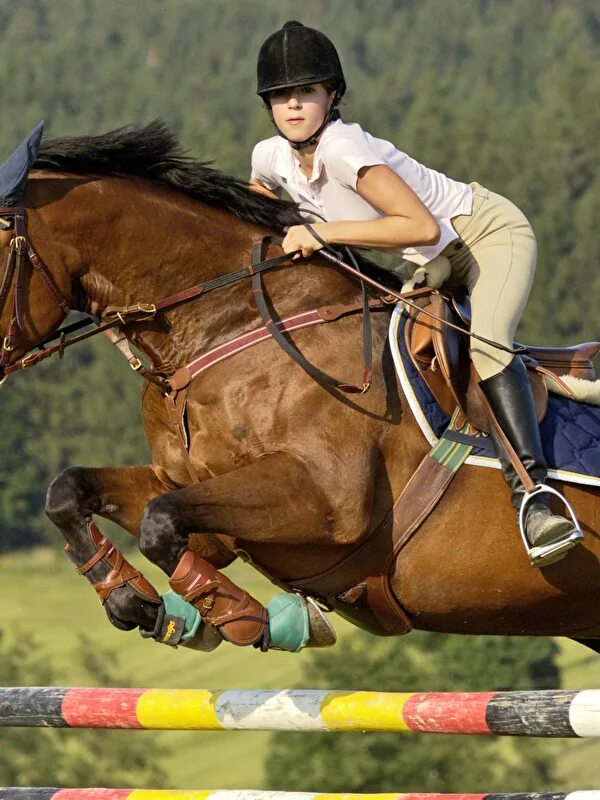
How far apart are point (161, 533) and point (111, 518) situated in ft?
2.41

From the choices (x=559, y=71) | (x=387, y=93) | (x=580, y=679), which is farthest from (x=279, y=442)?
(x=387, y=93)

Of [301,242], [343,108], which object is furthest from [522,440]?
[343,108]

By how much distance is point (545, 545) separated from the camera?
4727mm

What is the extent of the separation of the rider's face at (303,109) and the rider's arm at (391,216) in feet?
0.90

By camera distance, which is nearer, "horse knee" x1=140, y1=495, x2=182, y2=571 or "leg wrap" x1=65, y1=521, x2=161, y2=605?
"horse knee" x1=140, y1=495, x2=182, y2=571

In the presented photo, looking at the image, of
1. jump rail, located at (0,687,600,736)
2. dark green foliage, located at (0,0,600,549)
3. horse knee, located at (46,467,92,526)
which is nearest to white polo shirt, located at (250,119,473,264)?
horse knee, located at (46,467,92,526)

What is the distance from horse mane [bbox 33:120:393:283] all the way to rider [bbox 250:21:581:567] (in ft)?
0.37

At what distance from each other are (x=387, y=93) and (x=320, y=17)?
1557 inches

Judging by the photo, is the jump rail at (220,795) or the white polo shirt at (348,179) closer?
the jump rail at (220,795)

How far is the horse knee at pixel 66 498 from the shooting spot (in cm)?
491

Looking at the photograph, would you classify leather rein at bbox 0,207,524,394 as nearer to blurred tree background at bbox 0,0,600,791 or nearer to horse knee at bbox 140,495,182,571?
horse knee at bbox 140,495,182,571

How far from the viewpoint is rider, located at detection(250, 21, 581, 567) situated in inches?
185

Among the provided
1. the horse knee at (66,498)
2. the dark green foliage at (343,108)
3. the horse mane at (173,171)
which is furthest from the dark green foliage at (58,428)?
the horse mane at (173,171)

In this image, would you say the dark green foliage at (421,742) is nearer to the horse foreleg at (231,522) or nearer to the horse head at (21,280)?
the horse foreleg at (231,522)
